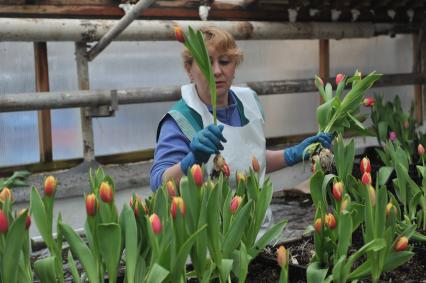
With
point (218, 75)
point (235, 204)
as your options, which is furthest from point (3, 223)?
point (218, 75)

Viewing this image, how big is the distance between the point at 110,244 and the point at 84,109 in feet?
9.07

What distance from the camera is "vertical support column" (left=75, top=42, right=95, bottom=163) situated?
11.8 ft

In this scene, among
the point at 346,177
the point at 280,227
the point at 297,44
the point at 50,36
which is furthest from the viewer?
the point at 297,44

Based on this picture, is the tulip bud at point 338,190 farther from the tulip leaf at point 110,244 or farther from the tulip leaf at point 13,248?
the tulip leaf at point 13,248

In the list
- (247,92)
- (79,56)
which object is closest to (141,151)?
(79,56)

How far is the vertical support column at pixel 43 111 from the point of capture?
375 cm

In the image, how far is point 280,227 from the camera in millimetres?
1250

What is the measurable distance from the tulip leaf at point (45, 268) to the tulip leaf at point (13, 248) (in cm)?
5

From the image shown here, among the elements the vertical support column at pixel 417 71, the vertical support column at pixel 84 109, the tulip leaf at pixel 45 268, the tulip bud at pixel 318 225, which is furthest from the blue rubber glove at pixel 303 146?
the vertical support column at pixel 417 71

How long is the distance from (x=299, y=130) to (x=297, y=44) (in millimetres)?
722

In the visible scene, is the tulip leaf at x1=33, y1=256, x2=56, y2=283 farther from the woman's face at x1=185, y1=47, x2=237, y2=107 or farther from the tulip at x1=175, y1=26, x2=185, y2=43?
the woman's face at x1=185, y1=47, x2=237, y2=107

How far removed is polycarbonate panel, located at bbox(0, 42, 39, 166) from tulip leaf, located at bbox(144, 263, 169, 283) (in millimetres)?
2933

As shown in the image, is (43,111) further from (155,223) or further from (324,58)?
(155,223)

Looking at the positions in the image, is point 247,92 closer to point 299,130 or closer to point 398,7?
point 299,130
